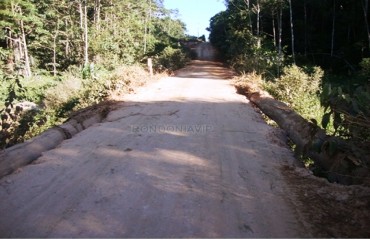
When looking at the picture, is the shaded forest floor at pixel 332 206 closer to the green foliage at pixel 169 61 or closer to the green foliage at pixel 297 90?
the green foliage at pixel 297 90

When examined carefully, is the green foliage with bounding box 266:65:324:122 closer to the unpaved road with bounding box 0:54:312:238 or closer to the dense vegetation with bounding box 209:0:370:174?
the dense vegetation with bounding box 209:0:370:174

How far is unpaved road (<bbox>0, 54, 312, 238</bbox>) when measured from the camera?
3.19 m

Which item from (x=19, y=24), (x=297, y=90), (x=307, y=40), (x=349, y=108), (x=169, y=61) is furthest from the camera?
(x=307, y=40)

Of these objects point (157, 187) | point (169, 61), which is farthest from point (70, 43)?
point (157, 187)

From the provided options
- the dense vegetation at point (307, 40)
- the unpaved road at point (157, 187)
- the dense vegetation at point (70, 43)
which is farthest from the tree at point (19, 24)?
the unpaved road at point (157, 187)

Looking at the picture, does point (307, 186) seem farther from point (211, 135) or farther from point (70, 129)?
point (70, 129)

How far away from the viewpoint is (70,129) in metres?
7.09

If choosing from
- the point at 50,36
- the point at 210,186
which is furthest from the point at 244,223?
the point at 50,36

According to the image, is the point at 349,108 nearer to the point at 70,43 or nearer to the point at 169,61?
the point at 169,61

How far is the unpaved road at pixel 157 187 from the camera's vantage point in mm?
3187

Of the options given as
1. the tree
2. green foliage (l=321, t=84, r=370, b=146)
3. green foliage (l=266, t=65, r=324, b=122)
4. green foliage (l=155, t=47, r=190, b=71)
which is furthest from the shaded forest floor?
the tree

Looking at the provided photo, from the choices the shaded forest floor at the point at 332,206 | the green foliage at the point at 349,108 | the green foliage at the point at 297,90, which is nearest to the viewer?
the shaded forest floor at the point at 332,206

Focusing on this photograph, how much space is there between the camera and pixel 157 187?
4.05 meters

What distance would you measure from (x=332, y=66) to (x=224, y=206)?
24.7m
